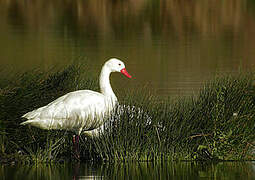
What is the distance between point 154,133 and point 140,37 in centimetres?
2481

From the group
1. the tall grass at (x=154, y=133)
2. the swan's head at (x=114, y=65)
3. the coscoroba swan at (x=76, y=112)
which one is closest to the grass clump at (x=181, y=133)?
the tall grass at (x=154, y=133)

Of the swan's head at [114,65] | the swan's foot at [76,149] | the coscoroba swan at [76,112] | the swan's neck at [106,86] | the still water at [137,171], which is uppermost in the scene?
the swan's head at [114,65]

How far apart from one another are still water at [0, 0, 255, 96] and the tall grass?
6.91 m

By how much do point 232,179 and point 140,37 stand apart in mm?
25855

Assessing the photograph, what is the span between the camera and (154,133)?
30.6ft

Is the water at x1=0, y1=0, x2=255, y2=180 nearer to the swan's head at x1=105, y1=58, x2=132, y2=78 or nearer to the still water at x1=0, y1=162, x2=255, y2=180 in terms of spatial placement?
the still water at x1=0, y1=162, x2=255, y2=180

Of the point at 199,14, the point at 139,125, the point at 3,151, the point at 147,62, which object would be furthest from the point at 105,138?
the point at 199,14

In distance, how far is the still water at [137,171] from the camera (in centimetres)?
853

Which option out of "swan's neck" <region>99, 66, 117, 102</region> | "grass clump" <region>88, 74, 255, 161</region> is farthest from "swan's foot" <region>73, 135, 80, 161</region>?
"swan's neck" <region>99, 66, 117, 102</region>

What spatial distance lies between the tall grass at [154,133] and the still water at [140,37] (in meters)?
6.91

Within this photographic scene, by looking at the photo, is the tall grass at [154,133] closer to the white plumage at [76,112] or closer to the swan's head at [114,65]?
the white plumage at [76,112]

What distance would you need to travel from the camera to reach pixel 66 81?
11375 mm

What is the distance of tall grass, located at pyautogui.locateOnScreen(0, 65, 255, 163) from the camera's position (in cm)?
928

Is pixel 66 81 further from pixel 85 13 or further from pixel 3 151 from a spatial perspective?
pixel 85 13
